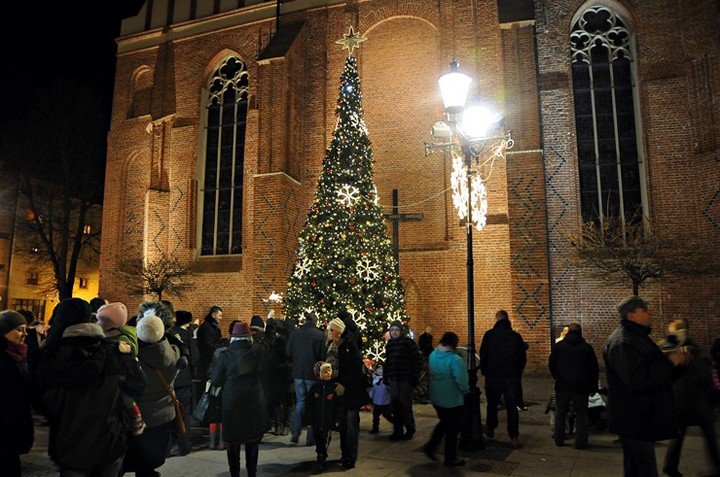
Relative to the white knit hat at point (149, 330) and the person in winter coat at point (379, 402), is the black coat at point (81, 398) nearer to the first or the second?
the white knit hat at point (149, 330)

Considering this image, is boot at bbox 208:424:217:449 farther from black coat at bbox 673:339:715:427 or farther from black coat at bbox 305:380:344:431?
black coat at bbox 673:339:715:427

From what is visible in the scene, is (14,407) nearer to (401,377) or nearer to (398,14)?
(401,377)

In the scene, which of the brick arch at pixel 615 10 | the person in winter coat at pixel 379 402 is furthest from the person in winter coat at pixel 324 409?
the brick arch at pixel 615 10

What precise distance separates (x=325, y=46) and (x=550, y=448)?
13.4m

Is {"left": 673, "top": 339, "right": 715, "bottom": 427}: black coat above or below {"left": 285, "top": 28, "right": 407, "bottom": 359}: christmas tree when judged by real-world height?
below

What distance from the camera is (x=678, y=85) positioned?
506 inches

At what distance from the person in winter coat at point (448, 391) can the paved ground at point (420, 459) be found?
0.25 m

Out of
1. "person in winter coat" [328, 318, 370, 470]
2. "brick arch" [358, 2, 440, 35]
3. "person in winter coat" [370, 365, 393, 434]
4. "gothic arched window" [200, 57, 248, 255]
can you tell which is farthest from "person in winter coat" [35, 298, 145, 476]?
"brick arch" [358, 2, 440, 35]

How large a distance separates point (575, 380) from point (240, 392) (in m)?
4.44

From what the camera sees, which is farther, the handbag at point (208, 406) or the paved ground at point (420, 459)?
the handbag at point (208, 406)

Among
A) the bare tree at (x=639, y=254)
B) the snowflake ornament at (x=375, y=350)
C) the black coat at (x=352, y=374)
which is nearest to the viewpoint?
the black coat at (x=352, y=374)

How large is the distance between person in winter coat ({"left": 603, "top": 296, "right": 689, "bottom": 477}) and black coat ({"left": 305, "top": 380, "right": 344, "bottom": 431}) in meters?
3.00

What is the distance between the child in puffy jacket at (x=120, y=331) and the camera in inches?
144

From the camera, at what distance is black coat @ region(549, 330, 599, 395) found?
6.73 m
